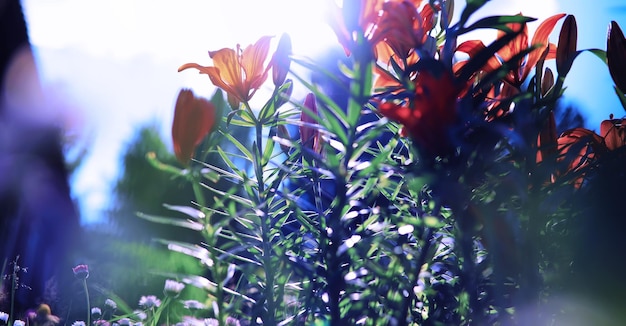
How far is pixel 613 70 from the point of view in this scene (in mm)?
632

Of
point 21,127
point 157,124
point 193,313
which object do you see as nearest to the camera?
point 193,313

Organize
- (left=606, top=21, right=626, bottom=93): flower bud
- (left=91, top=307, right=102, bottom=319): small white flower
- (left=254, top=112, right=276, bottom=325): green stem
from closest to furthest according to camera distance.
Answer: (left=254, top=112, right=276, bottom=325): green stem
(left=606, top=21, right=626, bottom=93): flower bud
(left=91, top=307, right=102, bottom=319): small white flower

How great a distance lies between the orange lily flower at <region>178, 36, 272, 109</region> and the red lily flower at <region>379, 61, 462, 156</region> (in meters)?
0.25

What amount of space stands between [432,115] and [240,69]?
0.95 ft

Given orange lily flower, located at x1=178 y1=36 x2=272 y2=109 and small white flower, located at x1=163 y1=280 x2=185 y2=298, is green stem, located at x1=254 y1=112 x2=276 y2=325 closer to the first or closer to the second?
orange lily flower, located at x1=178 y1=36 x2=272 y2=109

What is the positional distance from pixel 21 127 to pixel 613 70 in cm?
163

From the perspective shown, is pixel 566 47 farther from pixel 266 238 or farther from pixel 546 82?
pixel 266 238

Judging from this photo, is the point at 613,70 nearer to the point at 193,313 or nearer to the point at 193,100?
the point at 193,100

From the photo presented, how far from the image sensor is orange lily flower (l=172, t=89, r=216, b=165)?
0.43 metres

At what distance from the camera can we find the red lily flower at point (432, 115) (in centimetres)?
40

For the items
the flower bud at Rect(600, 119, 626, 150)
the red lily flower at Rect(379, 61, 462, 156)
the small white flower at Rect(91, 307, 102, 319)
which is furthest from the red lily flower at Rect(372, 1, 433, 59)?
the small white flower at Rect(91, 307, 102, 319)

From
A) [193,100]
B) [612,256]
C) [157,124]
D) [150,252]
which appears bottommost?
[150,252]

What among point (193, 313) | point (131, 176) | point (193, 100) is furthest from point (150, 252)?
point (131, 176)

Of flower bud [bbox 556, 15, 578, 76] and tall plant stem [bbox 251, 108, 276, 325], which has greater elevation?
flower bud [bbox 556, 15, 578, 76]
